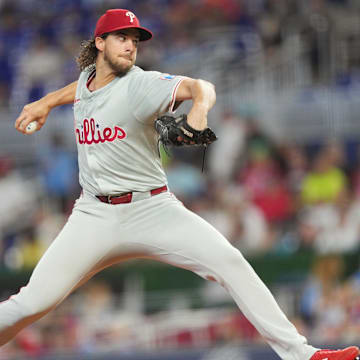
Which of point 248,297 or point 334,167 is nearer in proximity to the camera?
point 248,297

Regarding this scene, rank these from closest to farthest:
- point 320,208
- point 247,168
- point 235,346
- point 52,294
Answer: point 52,294 → point 235,346 → point 320,208 → point 247,168

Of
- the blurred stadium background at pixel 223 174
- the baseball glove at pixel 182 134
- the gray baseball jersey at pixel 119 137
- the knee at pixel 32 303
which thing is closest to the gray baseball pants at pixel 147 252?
the knee at pixel 32 303

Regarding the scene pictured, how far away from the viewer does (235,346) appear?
664cm

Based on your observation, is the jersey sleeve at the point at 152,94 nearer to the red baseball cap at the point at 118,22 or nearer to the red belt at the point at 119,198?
the red baseball cap at the point at 118,22

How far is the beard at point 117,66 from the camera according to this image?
4215 millimetres

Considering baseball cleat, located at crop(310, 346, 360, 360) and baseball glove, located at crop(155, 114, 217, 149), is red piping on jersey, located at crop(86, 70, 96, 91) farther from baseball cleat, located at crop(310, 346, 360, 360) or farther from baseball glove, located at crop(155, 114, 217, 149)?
baseball cleat, located at crop(310, 346, 360, 360)

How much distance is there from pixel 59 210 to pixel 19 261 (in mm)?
858

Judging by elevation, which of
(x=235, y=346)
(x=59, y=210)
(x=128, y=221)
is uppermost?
(x=128, y=221)

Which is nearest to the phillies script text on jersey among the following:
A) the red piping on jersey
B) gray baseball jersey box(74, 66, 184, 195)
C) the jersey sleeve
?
gray baseball jersey box(74, 66, 184, 195)

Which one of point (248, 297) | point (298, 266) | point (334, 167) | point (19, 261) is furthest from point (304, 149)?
point (248, 297)

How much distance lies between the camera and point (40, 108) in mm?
4660

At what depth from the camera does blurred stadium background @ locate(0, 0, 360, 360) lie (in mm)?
7602

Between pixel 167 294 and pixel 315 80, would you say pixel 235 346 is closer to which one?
pixel 167 294

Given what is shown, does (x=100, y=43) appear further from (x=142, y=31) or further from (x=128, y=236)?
(x=128, y=236)
